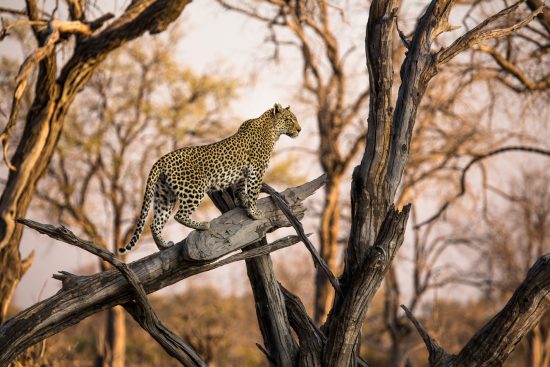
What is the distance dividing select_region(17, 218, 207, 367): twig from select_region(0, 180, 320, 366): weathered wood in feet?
0.43

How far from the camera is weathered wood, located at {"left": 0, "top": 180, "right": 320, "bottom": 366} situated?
580 cm

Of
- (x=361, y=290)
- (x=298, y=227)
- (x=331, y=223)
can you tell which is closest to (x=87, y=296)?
(x=298, y=227)

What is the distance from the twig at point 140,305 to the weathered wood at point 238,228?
55 centimetres

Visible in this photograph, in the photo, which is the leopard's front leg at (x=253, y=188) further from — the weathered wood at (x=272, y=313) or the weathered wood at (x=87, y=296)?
the weathered wood at (x=272, y=313)

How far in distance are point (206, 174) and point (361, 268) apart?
66.6 inches

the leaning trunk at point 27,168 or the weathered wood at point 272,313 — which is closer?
the weathered wood at point 272,313

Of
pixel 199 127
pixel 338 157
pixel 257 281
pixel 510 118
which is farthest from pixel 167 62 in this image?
pixel 257 281

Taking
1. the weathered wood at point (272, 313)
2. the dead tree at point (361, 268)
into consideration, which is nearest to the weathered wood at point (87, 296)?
the dead tree at point (361, 268)

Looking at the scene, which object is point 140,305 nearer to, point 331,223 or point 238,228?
point 238,228

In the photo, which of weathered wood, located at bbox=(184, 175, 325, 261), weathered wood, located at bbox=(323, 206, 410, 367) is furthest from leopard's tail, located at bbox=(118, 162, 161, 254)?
weathered wood, located at bbox=(323, 206, 410, 367)

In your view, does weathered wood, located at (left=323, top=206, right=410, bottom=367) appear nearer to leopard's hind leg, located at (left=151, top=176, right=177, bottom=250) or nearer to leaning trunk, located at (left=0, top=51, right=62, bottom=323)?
leopard's hind leg, located at (left=151, top=176, right=177, bottom=250)

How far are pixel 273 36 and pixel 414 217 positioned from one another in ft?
23.6

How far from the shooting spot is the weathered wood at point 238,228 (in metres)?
6.07

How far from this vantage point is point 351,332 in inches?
249
